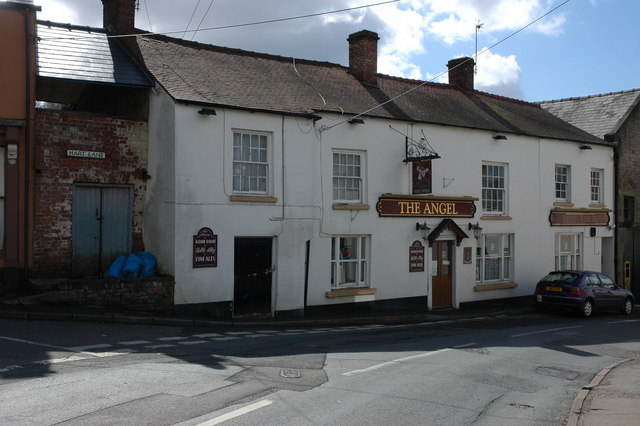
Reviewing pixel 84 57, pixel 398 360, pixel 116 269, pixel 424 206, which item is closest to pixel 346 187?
pixel 424 206

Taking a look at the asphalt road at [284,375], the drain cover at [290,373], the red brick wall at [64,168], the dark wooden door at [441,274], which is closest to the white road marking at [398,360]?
the asphalt road at [284,375]

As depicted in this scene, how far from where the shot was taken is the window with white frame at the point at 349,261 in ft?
62.1

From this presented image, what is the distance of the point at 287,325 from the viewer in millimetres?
16141

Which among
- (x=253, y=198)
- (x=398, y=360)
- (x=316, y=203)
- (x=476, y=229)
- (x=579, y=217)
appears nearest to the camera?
(x=398, y=360)

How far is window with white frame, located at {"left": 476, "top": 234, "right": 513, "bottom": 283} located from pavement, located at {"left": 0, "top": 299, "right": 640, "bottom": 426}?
1.02 meters

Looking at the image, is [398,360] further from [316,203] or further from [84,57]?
[84,57]

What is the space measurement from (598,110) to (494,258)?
1224 cm

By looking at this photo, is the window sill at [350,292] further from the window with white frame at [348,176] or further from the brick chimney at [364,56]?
the brick chimney at [364,56]

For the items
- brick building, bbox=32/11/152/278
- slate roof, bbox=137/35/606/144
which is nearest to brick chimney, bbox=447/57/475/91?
slate roof, bbox=137/35/606/144

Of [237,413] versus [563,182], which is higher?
[563,182]

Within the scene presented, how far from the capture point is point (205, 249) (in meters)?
16.0

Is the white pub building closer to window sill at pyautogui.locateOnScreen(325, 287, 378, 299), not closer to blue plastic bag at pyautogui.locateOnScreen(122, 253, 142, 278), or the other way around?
window sill at pyautogui.locateOnScreen(325, 287, 378, 299)

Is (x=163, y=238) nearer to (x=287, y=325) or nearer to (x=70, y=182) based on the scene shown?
(x=70, y=182)

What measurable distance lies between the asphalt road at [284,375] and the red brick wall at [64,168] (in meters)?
3.21
